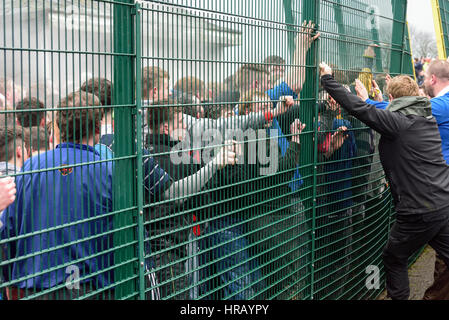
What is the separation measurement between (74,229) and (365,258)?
3.69 meters

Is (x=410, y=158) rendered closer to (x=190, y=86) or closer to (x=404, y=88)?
(x=404, y=88)

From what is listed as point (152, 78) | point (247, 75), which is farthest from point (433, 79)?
point (152, 78)

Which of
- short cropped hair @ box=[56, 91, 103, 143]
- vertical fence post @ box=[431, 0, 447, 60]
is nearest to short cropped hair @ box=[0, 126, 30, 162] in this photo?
short cropped hair @ box=[56, 91, 103, 143]

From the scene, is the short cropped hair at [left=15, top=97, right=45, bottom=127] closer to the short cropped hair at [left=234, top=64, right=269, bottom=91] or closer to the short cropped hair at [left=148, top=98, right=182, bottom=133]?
the short cropped hair at [left=148, top=98, right=182, bottom=133]

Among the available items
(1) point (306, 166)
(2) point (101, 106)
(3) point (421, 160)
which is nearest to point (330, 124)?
(1) point (306, 166)

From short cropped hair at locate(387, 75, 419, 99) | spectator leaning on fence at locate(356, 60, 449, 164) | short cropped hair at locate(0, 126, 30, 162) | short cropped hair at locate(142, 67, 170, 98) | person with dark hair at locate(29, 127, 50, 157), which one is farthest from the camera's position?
spectator leaning on fence at locate(356, 60, 449, 164)

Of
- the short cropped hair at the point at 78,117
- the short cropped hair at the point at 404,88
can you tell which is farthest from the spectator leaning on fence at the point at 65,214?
the short cropped hair at the point at 404,88

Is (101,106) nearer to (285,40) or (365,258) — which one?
(285,40)

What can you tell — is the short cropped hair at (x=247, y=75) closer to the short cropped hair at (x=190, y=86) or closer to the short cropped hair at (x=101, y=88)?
the short cropped hair at (x=190, y=86)

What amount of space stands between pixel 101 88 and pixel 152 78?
0.31 m

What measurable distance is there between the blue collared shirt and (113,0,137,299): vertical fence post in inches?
2.3

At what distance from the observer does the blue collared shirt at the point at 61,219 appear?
241 centimetres

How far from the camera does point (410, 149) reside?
13.8ft

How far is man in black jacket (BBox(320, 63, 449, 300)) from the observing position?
4172 millimetres
